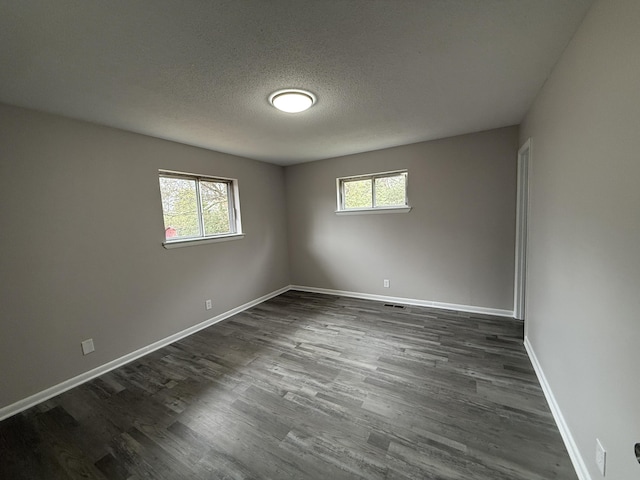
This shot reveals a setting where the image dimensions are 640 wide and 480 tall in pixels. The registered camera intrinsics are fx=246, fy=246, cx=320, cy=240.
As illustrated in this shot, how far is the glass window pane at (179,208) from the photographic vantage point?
118 inches

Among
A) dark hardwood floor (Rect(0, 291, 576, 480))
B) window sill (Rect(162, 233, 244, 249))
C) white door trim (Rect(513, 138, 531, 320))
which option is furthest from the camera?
window sill (Rect(162, 233, 244, 249))

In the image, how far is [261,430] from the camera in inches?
65.0

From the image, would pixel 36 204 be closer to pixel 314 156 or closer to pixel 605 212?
pixel 314 156

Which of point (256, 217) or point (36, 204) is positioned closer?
point (36, 204)

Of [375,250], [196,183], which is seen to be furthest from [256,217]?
[375,250]

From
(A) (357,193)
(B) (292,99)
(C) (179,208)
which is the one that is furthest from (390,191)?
(C) (179,208)

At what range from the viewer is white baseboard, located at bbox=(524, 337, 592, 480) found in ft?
4.15

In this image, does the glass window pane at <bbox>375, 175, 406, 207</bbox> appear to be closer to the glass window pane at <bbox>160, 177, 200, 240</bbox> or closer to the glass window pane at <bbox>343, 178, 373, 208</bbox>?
the glass window pane at <bbox>343, 178, 373, 208</bbox>

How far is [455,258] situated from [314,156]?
Answer: 2638 mm

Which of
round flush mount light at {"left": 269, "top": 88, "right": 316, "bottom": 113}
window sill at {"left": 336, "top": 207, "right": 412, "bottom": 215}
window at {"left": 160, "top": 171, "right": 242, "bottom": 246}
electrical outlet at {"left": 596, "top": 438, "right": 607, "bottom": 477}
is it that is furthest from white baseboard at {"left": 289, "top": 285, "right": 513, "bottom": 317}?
round flush mount light at {"left": 269, "top": 88, "right": 316, "bottom": 113}

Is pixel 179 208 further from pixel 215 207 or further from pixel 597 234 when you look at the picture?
pixel 597 234

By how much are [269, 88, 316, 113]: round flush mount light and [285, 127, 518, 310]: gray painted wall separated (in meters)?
2.05

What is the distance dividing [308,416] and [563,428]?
1.59 metres

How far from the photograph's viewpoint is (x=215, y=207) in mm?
3641
